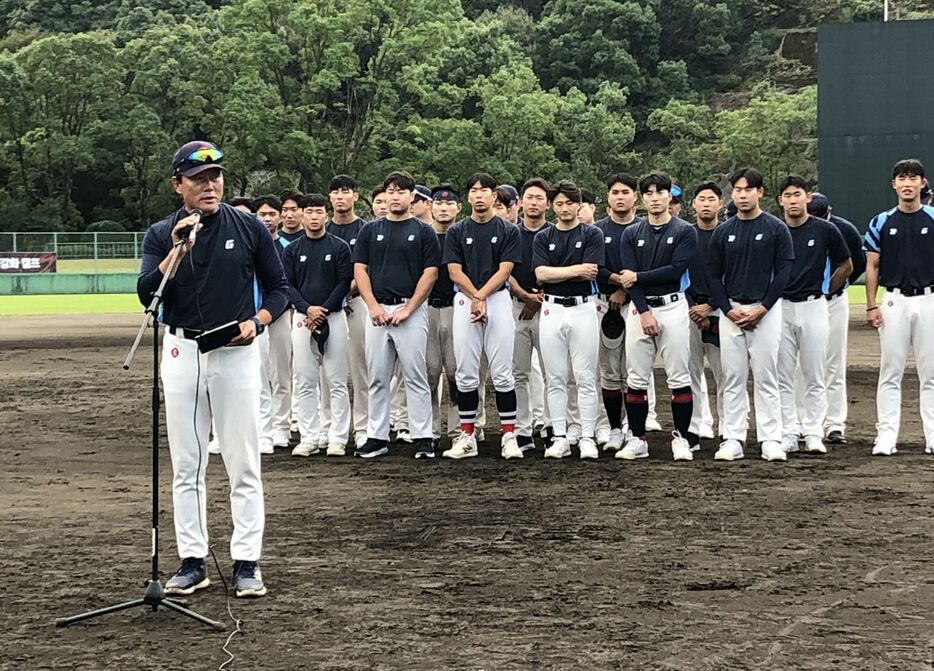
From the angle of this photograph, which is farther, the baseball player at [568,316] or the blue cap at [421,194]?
the blue cap at [421,194]

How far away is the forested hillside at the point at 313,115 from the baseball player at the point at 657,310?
47813 mm

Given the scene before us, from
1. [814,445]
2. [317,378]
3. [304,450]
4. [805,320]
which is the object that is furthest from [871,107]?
[304,450]

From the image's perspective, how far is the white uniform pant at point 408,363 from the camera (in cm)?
1016

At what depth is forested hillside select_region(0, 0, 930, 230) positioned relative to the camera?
57688 millimetres

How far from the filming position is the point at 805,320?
33.9 ft

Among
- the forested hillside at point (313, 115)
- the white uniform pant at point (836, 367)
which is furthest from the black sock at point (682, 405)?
the forested hillside at point (313, 115)

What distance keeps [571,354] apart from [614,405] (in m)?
0.76

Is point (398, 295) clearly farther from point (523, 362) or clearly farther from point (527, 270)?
point (523, 362)

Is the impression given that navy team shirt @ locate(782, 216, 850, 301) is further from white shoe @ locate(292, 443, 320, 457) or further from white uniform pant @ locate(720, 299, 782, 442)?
white shoe @ locate(292, 443, 320, 457)

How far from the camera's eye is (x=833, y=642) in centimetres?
502

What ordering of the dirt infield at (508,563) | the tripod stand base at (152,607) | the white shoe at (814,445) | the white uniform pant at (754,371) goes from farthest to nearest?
the white shoe at (814,445) < the white uniform pant at (754,371) < the tripod stand base at (152,607) < the dirt infield at (508,563)

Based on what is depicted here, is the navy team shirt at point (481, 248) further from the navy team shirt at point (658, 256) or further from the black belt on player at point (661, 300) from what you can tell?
the black belt on player at point (661, 300)

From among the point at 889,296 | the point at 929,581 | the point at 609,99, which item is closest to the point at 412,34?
the point at 609,99

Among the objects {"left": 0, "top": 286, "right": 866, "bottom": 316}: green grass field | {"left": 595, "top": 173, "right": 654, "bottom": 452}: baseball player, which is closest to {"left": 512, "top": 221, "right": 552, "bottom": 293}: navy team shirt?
{"left": 595, "top": 173, "right": 654, "bottom": 452}: baseball player
